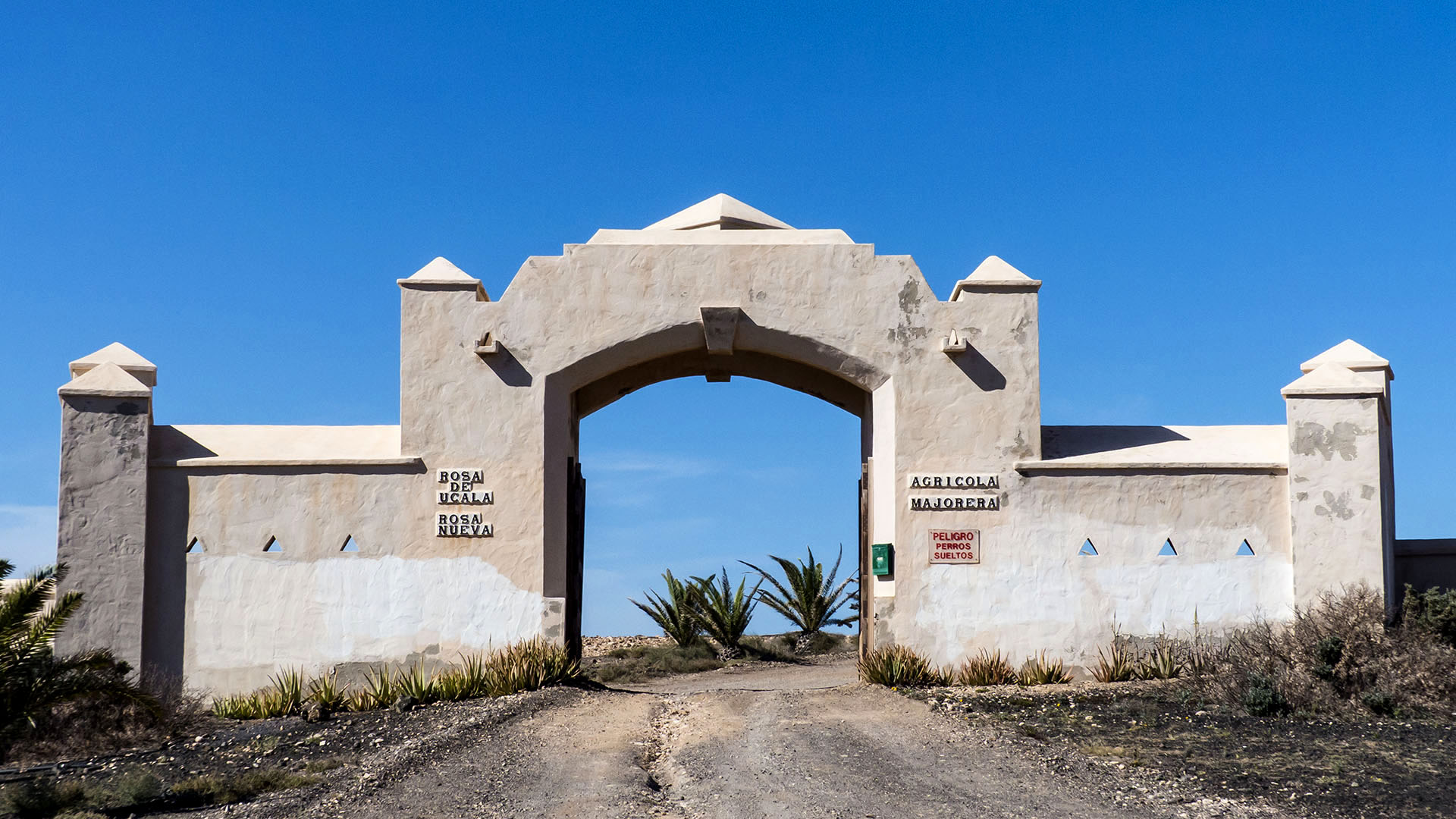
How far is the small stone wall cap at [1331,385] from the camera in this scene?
52.4ft

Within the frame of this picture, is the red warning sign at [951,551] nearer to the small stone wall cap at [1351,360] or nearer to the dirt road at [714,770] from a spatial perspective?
the dirt road at [714,770]

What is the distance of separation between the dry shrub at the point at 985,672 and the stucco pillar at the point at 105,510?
9.77 metres

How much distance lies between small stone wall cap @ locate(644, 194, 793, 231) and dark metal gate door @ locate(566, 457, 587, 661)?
3410mm

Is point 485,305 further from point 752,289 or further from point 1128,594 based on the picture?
point 1128,594

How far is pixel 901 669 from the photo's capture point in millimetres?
15703

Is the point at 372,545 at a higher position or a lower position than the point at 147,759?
higher

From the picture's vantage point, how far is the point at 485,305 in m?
16.3

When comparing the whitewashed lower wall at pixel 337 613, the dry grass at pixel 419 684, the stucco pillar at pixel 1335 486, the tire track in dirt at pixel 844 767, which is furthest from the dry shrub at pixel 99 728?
the stucco pillar at pixel 1335 486

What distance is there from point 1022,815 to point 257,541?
411 inches

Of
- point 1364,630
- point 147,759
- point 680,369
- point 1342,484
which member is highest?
point 680,369

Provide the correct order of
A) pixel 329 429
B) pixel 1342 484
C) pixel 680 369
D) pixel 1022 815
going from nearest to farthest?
pixel 1022 815 → pixel 1342 484 → pixel 329 429 → pixel 680 369

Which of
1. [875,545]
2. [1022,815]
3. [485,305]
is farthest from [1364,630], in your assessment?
[485,305]

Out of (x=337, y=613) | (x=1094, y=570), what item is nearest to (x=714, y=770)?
(x=337, y=613)

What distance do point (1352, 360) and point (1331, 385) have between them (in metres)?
1.22
